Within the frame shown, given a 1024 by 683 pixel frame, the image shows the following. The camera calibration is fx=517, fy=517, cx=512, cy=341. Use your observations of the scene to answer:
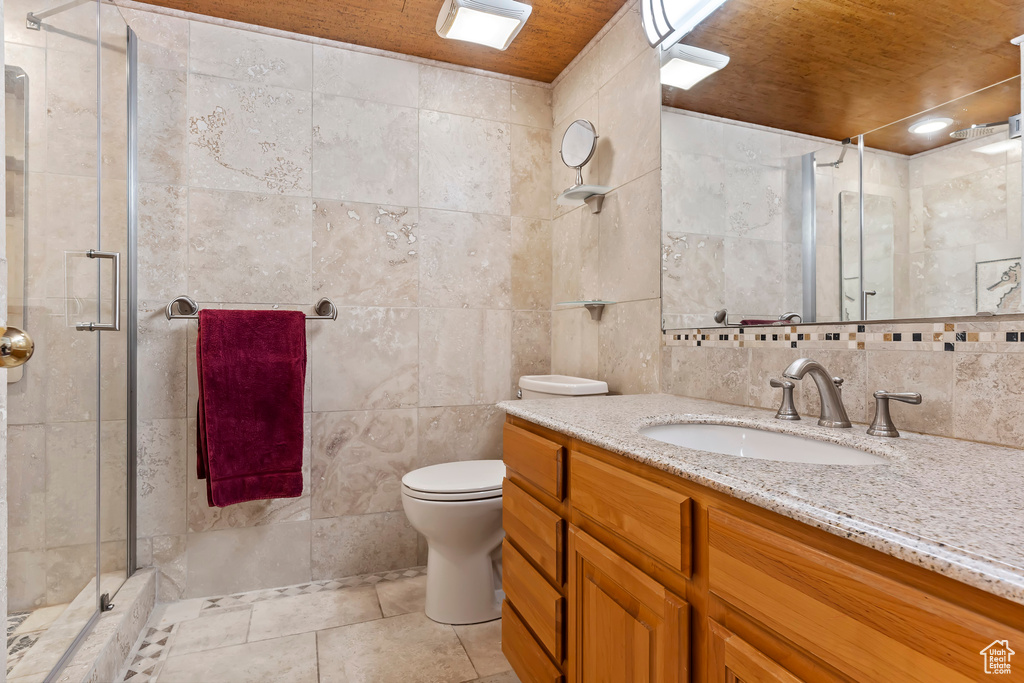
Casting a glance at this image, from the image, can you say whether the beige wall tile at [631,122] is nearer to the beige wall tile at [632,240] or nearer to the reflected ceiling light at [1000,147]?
the beige wall tile at [632,240]

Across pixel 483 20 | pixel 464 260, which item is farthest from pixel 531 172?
pixel 483 20

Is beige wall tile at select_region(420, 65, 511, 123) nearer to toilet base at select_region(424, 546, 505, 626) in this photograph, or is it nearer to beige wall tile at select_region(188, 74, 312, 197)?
beige wall tile at select_region(188, 74, 312, 197)

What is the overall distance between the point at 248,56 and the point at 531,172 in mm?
1237

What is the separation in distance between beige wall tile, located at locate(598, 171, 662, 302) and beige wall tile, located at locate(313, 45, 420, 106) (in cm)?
101

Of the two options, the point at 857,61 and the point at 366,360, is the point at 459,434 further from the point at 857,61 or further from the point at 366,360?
the point at 857,61

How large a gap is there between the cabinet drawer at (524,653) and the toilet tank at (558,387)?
0.77m

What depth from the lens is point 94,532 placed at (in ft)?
4.96

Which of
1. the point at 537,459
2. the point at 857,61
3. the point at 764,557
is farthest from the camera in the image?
the point at 537,459

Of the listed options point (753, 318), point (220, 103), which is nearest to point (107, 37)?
point (220, 103)

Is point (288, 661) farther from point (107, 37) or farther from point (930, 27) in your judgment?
point (930, 27)

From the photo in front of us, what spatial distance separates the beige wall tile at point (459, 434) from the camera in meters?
2.25

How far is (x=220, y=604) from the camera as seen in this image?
192 centimetres

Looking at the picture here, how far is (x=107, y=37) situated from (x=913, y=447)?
93.8 inches

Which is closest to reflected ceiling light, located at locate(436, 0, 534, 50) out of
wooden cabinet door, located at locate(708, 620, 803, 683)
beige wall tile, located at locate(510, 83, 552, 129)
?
beige wall tile, located at locate(510, 83, 552, 129)
